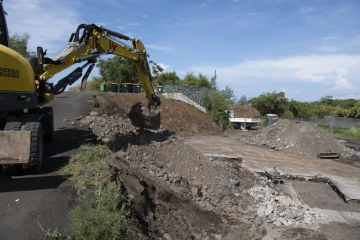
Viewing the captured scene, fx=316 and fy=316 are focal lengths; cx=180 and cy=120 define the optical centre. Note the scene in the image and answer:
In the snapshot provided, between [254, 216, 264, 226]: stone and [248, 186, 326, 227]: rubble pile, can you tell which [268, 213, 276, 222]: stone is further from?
[254, 216, 264, 226]: stone

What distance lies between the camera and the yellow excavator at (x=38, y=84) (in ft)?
17.8

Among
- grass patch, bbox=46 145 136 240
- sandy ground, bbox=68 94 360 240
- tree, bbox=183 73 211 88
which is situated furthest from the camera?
tree, bbox=183 73 211 88

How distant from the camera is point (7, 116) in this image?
6.63m

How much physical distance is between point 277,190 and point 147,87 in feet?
18.7

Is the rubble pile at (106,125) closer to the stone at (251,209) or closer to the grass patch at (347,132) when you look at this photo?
the stone at (251,209)

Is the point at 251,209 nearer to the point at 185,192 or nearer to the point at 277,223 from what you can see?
the point at 277,223

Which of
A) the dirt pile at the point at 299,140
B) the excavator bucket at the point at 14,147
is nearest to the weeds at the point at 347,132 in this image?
the dirt pile at the point at 299,140

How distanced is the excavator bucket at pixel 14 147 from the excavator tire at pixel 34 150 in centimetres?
49

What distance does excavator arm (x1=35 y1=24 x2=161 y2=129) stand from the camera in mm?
7441

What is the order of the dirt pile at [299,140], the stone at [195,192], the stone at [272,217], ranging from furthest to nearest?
the dirt pile at [299,140]
the stone at [195,192]
the stone at [272,217]

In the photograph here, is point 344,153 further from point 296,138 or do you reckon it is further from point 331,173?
point 331,173

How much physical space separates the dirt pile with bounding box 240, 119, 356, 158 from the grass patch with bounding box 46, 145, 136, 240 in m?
15.0

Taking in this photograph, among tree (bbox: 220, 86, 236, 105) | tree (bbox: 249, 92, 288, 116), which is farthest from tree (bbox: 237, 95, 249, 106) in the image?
tree (bbox: 220, 86, 236, 105)

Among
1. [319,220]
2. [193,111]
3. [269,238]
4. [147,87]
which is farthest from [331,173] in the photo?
[193,111]
